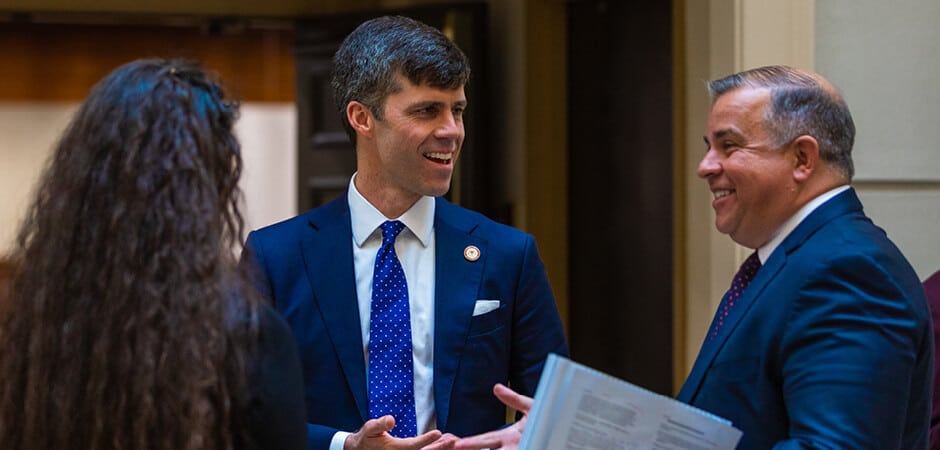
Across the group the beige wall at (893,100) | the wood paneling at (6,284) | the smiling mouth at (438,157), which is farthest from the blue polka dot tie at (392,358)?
the beige wall at (893,100)

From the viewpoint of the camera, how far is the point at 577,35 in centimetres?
493

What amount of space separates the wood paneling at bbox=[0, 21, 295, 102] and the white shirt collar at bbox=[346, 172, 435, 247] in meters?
5.16

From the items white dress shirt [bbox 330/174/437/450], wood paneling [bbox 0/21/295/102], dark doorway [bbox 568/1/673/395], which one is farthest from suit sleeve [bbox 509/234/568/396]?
wood paneling [bbox 0/21/295/102]

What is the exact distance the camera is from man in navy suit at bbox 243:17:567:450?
215 cm

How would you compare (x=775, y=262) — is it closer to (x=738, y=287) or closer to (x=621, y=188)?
(x=738, y=287)

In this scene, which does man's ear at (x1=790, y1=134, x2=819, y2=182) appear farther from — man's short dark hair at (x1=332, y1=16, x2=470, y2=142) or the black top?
the black top

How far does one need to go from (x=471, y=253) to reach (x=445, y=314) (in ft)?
0.45

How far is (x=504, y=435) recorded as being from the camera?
2.01 metres

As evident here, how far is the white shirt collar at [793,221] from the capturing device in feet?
6.03

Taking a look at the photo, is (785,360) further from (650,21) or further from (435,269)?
(650,21)

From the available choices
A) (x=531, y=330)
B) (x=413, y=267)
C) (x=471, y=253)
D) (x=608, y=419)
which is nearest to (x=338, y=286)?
(x=413, y=267)

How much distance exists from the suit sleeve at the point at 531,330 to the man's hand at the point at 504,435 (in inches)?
9.3

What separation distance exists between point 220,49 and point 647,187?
3.90 m

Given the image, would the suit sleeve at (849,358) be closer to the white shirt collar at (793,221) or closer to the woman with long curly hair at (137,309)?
the white shirt collar at (793,221)
